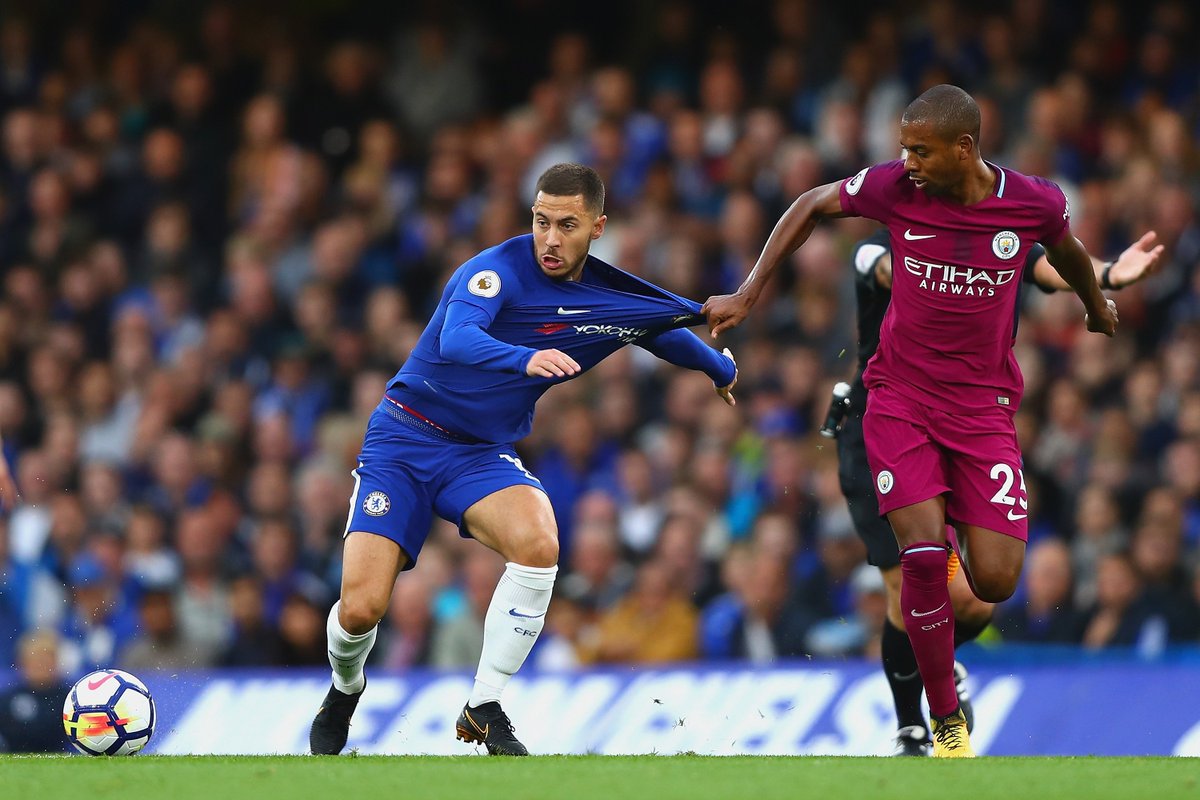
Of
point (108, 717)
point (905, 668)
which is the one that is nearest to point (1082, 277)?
point (905, 668)

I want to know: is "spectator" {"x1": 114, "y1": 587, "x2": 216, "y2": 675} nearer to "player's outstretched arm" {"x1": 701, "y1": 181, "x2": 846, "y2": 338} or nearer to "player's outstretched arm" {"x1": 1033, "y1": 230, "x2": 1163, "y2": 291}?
"player's outstretched arm" {"x1": 701, "y1": 181, "x2": 846, "y2": 338}

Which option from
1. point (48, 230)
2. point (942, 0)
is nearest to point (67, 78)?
point (48, 230)

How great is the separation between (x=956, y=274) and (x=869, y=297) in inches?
41.6

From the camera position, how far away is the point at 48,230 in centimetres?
1488

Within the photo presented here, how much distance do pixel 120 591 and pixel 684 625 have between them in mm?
3947

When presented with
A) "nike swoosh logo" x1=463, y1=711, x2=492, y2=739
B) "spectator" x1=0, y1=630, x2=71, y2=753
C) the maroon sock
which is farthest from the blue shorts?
"spectator" x1=0, y1=630, x2=71, y2=753

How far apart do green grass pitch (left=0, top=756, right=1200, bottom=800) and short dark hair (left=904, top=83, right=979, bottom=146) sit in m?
2.17

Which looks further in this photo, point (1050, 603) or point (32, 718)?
point (1050, 603)

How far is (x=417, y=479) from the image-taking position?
7.36 meters

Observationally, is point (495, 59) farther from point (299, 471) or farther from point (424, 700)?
point (424, 700)

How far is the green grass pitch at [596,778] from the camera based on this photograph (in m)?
5.36

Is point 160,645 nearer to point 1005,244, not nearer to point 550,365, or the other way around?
point 550,365

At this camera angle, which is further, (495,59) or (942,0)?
(495,59)

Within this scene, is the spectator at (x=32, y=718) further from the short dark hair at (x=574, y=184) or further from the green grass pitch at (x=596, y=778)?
the short dark hair at (x=574, y=184)
